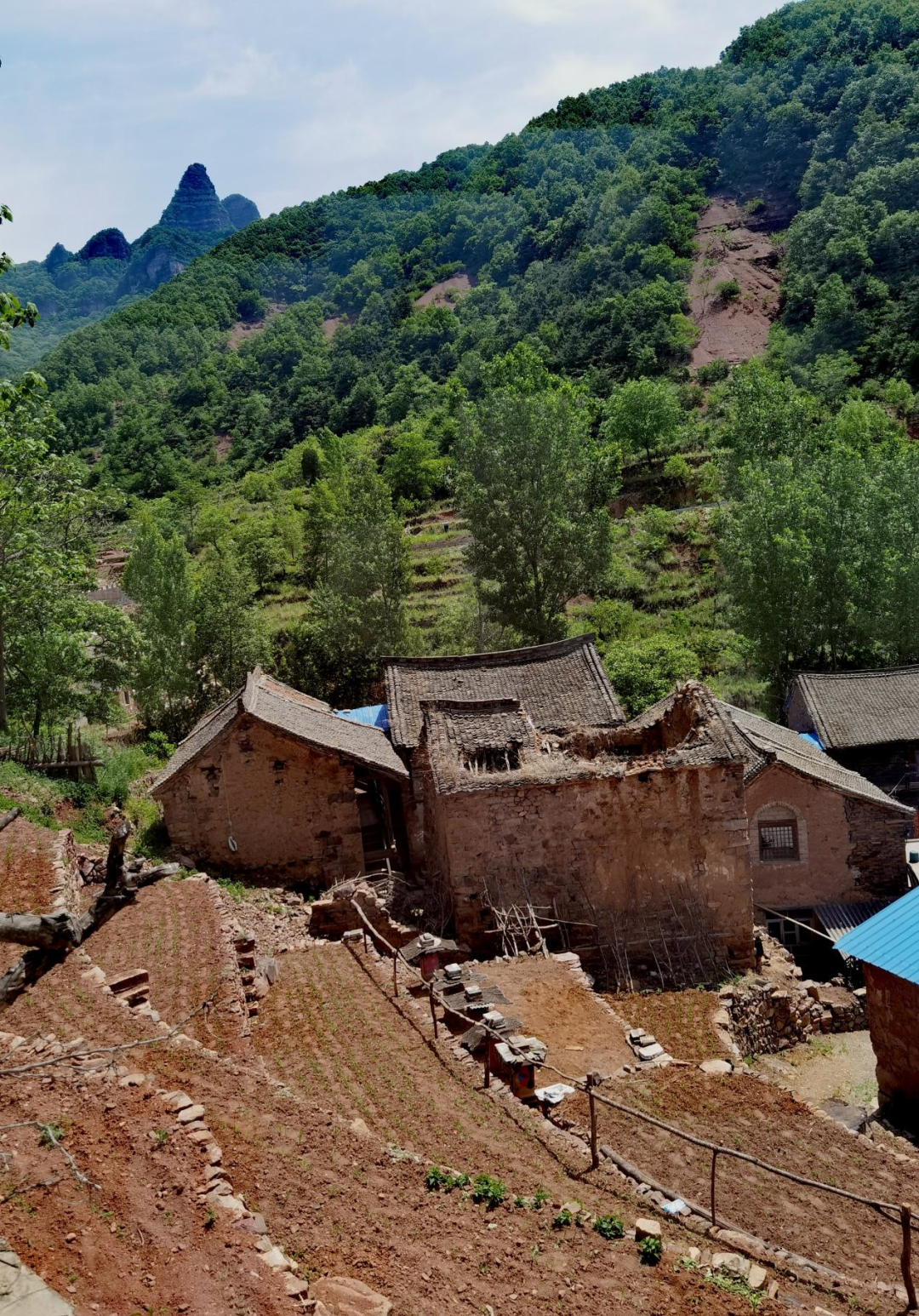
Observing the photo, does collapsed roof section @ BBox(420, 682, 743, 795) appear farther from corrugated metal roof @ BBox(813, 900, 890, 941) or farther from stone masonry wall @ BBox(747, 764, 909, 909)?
corrugated metal roof @ BBox(813, 900, 890, 941)

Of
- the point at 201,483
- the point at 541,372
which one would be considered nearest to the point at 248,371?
the point at 201,483

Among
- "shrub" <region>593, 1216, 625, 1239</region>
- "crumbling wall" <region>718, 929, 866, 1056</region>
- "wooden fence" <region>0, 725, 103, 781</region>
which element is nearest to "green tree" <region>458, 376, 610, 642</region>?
"wooden fence" <region>0, 725, 103, 781</region>

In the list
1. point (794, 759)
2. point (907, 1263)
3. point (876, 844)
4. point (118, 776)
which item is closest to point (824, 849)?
point (876, 844)

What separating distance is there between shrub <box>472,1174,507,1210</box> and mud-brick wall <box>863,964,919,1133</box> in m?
7.50

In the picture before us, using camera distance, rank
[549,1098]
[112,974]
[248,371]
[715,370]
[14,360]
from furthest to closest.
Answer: [14,360], [248,371], [715,370], [112,974], [549,1098]

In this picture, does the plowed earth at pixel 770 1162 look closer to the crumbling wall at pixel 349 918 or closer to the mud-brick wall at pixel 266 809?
the crumbling wall at pixel 349 918

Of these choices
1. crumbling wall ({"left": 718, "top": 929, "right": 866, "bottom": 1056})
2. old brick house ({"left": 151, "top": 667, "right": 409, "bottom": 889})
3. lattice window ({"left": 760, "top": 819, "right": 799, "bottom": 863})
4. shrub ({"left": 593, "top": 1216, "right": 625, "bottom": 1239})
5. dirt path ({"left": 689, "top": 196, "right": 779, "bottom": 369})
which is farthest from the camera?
dirt path ({"left": 689, "top": 196, "right": 779, "bottom": 369})

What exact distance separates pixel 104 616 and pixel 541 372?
34.5m

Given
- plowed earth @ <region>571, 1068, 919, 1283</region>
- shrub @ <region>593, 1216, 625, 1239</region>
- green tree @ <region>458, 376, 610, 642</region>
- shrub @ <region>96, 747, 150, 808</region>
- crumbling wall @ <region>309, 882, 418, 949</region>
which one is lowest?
plowed earth @ <region>571, 1068, 919, 1283</region>

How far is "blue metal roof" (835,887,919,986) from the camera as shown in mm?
13352

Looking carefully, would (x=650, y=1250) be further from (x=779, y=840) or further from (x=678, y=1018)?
(x=779, y=840)

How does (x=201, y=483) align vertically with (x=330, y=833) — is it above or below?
above

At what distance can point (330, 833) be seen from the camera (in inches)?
861

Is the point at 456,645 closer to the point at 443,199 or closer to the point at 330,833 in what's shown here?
the point at 330,833
